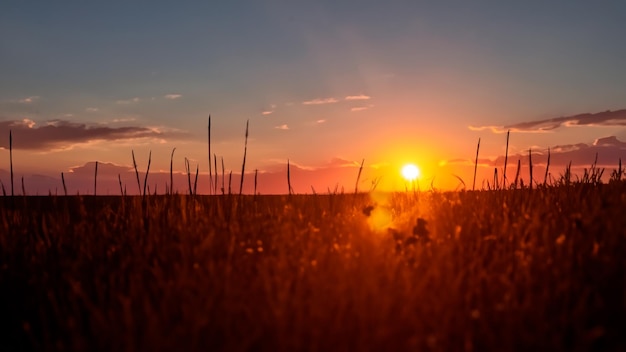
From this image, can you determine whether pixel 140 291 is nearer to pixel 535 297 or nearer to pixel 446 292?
pixel 446 292

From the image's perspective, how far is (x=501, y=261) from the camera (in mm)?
4598

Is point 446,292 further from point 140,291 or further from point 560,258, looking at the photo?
point 140,291

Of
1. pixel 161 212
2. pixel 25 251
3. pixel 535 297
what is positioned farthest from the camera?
pixel 161 212

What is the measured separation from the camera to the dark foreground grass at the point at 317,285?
3.49m

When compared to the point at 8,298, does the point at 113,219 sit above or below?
above

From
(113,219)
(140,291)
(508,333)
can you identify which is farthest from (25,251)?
(508,333)

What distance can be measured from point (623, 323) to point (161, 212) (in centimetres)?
481

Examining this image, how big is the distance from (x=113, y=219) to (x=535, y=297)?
16.4ft

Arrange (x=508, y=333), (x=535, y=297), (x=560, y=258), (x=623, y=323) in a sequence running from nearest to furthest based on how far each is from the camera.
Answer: (x=508, y=333)
(x=623, y=323)
(x=535, y=297)
(x=560, y=258)

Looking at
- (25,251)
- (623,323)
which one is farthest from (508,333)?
(25,251)

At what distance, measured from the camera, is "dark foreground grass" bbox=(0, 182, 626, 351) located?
11.5 ft

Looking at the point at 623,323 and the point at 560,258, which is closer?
the point at 623,323

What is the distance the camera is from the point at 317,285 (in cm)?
391

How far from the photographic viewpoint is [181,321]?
12.7ft
